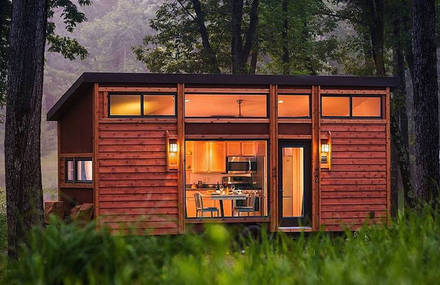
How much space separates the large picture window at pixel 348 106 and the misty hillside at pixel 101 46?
64.3 metres

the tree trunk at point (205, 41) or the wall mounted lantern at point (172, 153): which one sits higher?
the tree trunk at point (205, 41)

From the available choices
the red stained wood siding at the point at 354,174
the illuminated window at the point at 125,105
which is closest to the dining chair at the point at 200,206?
the red stained wood siding at the point at 354,174

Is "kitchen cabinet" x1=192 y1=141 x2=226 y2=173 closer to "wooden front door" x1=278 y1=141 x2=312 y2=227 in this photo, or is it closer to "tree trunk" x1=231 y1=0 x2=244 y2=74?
"wooden front door" x1=278 y1=141 x2=312 y2=227

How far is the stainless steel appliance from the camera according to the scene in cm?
1593

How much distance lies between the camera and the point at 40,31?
9477 millimetres

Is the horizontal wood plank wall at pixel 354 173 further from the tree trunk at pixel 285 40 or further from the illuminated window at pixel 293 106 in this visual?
the tree trunk at pixel 285 40

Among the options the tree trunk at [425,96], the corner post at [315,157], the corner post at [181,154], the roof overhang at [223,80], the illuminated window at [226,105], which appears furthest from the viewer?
the corner post at [315,157]

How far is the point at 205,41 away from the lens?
2275cm

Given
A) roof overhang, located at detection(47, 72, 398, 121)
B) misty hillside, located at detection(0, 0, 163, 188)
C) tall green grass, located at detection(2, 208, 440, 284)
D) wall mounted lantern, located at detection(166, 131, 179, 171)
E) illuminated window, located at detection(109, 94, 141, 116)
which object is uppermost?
misty hillside, located at detection(0, 0, 163, 188)

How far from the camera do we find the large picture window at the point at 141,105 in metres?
12.3

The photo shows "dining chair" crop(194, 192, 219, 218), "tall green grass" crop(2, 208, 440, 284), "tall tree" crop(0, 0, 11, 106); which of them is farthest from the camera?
"tall tree" crop(0, 0, 11, 106)

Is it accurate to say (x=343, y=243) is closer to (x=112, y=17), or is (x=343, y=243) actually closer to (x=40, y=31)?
(x=40, y=31)

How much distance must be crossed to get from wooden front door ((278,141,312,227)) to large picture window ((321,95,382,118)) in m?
0.80

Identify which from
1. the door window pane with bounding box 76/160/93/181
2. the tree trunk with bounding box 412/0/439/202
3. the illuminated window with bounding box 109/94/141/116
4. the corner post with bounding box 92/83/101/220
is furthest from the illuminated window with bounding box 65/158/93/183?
the tree trunk with bounding box 412/0/439/202
